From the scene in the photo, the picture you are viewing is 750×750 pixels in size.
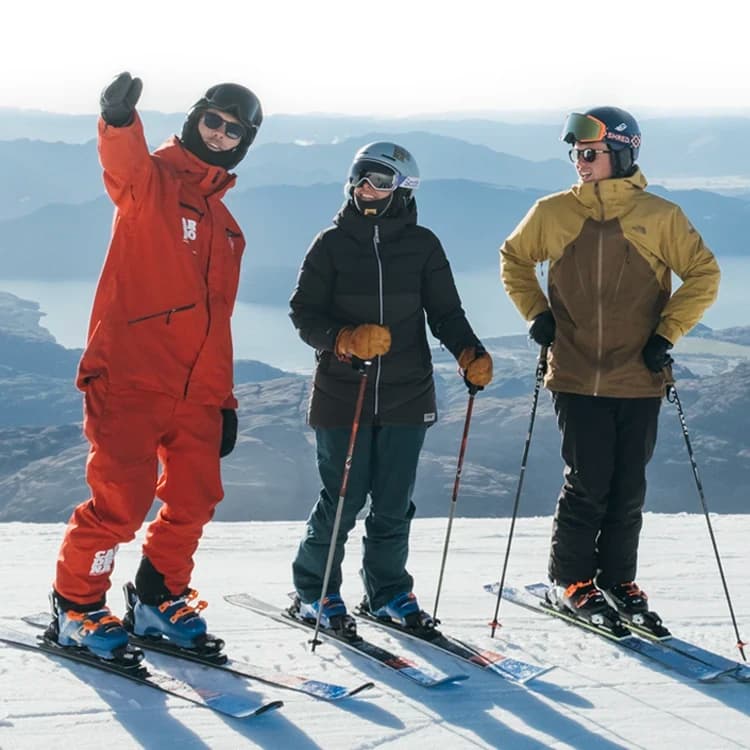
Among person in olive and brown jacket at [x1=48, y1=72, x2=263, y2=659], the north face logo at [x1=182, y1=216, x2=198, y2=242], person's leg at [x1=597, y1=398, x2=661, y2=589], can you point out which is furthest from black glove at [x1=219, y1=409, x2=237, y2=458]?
person's leg at [x1=597, y1=398, x2=661, y2=589]

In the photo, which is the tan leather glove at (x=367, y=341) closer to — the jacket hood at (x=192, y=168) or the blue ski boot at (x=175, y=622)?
the jacket hood at (x=192, y=168)

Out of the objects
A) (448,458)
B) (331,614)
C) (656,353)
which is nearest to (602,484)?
(656,353)

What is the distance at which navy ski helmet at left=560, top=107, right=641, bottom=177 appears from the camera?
4.11 metres

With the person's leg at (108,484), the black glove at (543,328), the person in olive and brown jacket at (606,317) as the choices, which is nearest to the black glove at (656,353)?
the person in olive and brown jacket at (606,317)

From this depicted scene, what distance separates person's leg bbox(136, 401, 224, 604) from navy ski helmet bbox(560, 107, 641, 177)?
5.95 ft

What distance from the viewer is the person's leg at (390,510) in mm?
4004

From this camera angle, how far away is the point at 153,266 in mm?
3479

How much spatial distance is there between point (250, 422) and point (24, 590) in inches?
3462

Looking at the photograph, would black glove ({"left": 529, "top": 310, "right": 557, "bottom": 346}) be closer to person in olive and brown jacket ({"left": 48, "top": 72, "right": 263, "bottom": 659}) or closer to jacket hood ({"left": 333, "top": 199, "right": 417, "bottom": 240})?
jacket hood ({"left": 333, "top": 199, "right": 417, "bottom": 240})

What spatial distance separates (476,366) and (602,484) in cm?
78

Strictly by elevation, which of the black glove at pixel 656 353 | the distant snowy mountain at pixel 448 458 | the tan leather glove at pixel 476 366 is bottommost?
the distant snowy mountain at pixel 448 458

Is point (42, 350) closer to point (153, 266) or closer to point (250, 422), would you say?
point (250, 422)

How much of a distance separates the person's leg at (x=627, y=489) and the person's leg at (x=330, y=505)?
1037 mm

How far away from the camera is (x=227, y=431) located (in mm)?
3768
